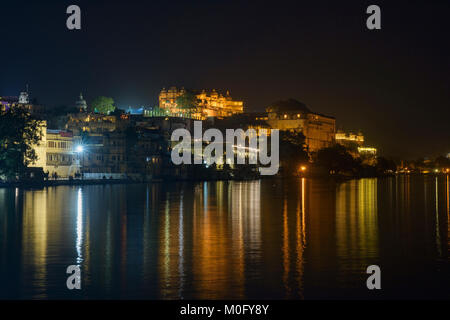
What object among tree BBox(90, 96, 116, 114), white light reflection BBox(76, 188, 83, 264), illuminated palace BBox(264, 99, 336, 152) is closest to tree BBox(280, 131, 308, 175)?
illuminated palace BBox(264, 99, 336, 152)

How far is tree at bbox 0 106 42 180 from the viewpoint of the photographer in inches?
2913

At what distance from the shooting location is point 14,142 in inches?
3024

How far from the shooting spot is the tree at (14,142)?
7400cm

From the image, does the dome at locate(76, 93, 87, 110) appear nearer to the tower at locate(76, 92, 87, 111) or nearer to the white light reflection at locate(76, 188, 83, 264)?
the tower at locate(76, 92, 87, 111)

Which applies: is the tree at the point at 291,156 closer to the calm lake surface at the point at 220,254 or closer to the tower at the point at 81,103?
the tower at the point at 81,103

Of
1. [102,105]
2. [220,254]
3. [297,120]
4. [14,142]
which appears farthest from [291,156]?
[220,254]

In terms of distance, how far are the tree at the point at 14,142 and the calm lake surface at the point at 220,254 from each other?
3666 centimetres

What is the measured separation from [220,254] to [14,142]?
194 feet

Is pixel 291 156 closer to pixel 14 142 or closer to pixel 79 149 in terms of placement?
pixel 79 149

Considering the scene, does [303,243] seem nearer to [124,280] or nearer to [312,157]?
[124,280]

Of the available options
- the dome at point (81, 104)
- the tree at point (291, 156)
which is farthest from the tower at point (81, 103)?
the tree at point (291, 156)

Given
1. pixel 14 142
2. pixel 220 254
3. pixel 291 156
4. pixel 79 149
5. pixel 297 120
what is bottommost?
pixel 220 254
